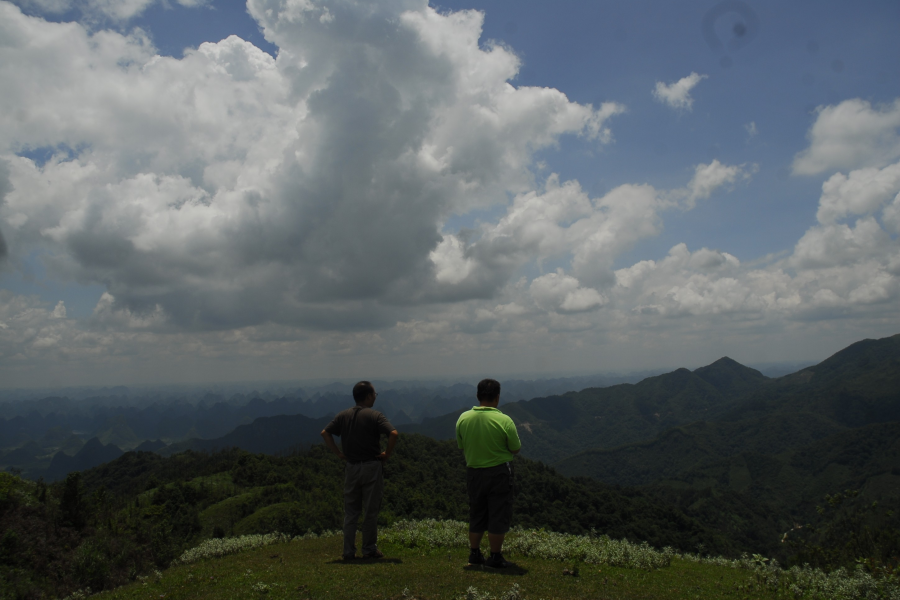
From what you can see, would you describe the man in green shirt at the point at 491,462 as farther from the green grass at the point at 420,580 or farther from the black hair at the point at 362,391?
the black hair at the point at 362,391

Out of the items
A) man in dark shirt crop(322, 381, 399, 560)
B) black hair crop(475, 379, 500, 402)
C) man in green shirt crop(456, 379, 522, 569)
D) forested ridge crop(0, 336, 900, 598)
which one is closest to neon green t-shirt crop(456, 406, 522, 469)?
man in green shirt crop(456, 379, 522, 569)

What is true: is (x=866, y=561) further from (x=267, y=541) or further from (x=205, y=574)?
(x=267, y=541)

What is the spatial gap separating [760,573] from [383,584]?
7.14m

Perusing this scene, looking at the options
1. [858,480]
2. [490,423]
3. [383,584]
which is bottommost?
[858,480]

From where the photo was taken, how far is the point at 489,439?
766 centimetres

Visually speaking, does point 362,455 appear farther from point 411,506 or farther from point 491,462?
point 411,506

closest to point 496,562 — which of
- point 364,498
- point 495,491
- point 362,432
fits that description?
point 495,491

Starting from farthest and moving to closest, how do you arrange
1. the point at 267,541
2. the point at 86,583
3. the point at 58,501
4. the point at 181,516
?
the point at 181,516 → the point at 58,501 → the point at 267,541 → the point at 86,583

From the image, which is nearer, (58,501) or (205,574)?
(205,574)

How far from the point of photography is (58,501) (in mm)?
25578

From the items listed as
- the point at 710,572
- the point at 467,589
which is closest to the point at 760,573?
the point at 710,572

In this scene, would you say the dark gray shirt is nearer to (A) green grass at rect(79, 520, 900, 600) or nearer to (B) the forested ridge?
(A) green grass at rect(79, 520, 900, 600)

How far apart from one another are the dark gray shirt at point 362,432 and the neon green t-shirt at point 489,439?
1743 millimetres

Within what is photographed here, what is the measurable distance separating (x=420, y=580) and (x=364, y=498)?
2.12m
